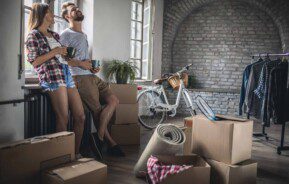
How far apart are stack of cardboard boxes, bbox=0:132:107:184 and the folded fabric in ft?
1.17

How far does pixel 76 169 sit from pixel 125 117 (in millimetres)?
1732

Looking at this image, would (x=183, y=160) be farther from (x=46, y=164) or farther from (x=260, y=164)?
(x=260, y=164)

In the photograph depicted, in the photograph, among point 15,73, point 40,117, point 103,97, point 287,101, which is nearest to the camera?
point 15,73

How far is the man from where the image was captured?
3.12 meters

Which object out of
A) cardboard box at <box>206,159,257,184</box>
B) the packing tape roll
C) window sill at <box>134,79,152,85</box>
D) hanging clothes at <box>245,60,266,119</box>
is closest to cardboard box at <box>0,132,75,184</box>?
the packing tape roll

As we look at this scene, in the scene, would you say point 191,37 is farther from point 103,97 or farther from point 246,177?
point 246,177

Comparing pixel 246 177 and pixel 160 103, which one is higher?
pixel 160 103

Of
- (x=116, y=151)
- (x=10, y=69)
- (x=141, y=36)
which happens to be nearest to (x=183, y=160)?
(x=116, y=151)

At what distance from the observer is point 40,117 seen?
305 cm

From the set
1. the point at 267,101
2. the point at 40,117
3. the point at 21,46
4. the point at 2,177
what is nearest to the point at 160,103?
the point at 267,101

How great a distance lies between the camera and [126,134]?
380cm

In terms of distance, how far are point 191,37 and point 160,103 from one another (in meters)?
2.14

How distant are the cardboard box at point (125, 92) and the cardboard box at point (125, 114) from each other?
0.07 metres

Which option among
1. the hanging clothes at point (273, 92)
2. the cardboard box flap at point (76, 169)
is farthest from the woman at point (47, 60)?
the hanging clothes at point (273, 92)
